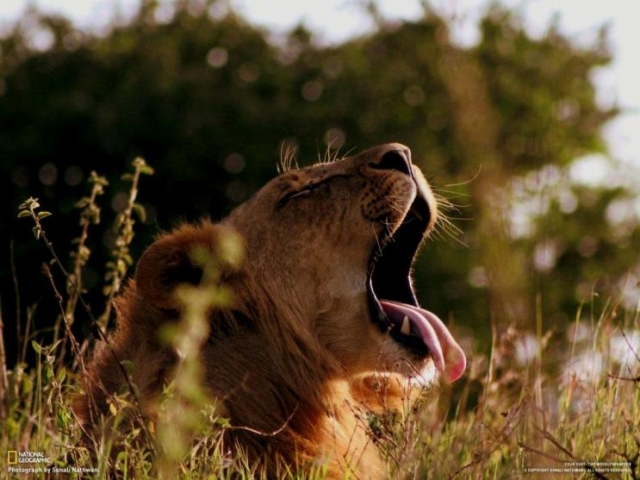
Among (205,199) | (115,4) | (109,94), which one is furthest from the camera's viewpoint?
(115,4)

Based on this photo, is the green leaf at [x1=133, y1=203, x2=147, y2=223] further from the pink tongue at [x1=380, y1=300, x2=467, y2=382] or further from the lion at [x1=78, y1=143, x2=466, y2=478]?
the pink tongue at [x1=380, y1=300, x2=467, y2=382]

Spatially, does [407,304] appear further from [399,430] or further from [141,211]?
[141,211]

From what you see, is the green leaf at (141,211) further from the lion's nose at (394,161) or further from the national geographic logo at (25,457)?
the national geographic logo at (25,457)

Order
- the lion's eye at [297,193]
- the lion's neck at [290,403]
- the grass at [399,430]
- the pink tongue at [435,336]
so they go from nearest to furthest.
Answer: the grass at [399,430] < the lion's neck at [290,403] < the pink tongue at [435,336] < the lion's eye at [297,193]

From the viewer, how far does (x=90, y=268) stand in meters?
19.7

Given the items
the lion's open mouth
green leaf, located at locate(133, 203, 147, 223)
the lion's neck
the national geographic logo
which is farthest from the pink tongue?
the national geographic logo

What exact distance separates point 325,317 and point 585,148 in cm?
2516

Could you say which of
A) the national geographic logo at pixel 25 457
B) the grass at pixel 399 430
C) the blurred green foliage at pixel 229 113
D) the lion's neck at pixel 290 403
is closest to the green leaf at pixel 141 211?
the grass at pixel 399 430

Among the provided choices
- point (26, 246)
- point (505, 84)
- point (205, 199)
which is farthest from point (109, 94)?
point (505, 84)

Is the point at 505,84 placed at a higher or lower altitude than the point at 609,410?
lower

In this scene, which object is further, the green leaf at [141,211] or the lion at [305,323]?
the green leaf at [141,211]

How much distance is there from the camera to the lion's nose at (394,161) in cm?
467

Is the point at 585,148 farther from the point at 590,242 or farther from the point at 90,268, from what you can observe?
the point at 90,268

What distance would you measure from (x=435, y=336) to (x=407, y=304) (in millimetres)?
373
